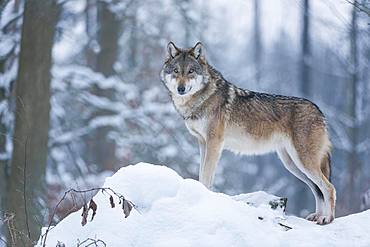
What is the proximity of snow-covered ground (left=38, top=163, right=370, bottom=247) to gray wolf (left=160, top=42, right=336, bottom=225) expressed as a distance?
5.79 feet

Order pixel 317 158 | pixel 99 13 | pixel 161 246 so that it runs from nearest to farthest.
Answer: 1. pixel 161 246
2. pixel 317 158
3. pixel 99 13

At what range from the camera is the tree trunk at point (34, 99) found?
33.8 feet

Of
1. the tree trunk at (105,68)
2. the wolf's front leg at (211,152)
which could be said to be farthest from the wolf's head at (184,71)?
the tree trunk at (105,68)

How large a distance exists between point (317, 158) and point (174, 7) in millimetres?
10228

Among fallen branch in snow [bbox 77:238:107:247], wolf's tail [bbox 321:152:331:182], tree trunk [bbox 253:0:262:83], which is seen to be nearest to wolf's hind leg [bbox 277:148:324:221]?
wolf's tail [bbox 321:152:331:182]

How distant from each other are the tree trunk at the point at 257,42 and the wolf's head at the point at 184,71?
1659 centimetres

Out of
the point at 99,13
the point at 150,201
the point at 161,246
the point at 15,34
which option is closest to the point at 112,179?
the point at 150,201

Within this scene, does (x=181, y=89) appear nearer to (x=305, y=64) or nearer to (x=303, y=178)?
(x=303, y=178)

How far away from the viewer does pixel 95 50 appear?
16062 mm

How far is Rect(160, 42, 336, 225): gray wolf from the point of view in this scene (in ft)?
22.0

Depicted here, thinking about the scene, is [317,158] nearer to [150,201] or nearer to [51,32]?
[150,201]

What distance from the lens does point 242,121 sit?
713 cm

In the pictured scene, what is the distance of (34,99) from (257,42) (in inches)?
621

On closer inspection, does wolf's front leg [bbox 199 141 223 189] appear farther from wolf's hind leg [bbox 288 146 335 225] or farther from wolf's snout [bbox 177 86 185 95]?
wolf's hind leg [bbox 288 146 335 225]
